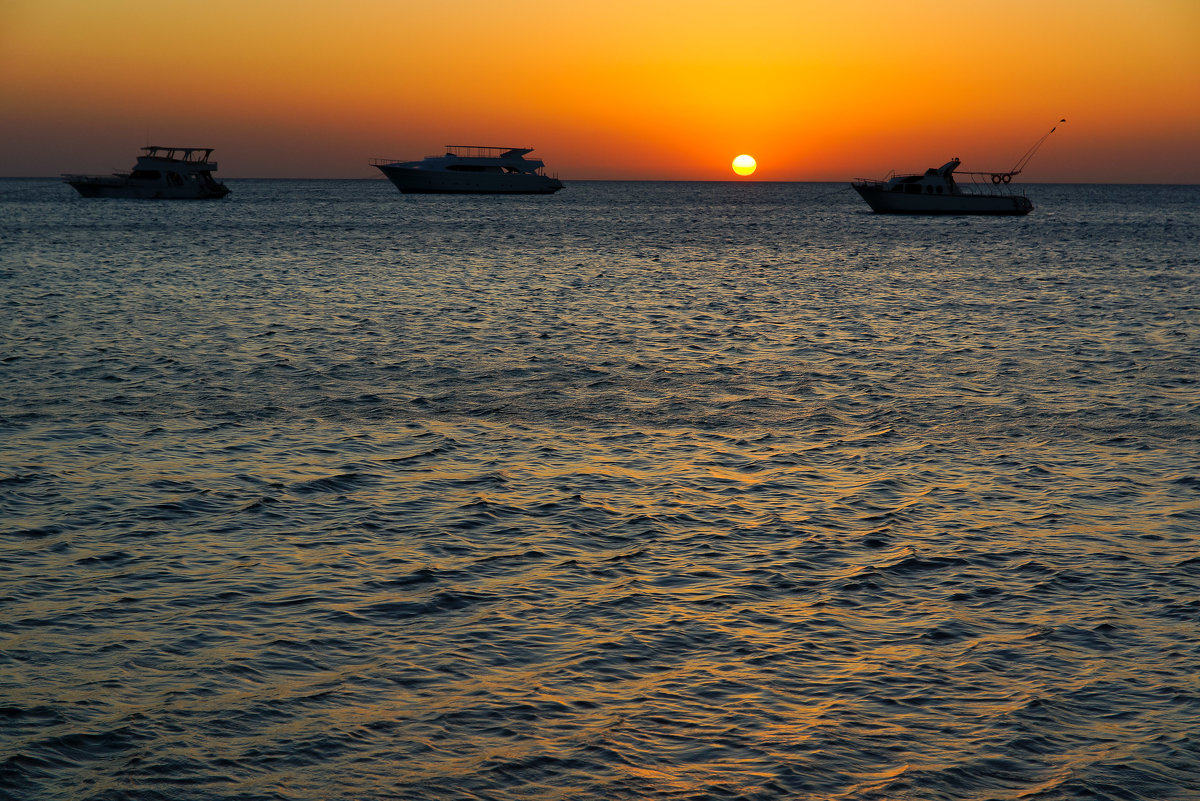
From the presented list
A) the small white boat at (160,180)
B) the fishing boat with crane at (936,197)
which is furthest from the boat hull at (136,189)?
the fishing boat with crane at (936,197)

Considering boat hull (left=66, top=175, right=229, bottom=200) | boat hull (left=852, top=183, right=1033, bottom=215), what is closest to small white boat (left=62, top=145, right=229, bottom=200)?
boat hull (left=66, top=175, right=229, bottom=200)

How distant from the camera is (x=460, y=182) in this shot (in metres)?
166

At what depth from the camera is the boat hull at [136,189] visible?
135500mm

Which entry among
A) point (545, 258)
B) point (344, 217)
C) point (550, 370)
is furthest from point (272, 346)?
point (344, 217)

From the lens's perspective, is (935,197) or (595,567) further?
(935,197)

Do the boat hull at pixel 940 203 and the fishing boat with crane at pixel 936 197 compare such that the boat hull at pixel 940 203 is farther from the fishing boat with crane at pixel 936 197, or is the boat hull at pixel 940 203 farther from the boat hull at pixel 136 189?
the boat hull at pixel 136 189

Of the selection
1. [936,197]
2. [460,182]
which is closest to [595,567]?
[936,197]

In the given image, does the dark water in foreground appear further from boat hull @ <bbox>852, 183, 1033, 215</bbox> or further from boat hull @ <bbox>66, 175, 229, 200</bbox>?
boat hull @ <bbox>66, 175, 229, 200</bbox>

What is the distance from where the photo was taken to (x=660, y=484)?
15523 mm

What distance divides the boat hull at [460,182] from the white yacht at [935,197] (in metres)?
68.6

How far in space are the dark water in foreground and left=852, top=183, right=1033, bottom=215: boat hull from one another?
272 ft

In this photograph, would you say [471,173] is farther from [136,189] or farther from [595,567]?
[595,567]

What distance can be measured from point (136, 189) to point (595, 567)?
142m

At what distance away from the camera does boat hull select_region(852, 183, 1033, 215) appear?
109250 millimetres
